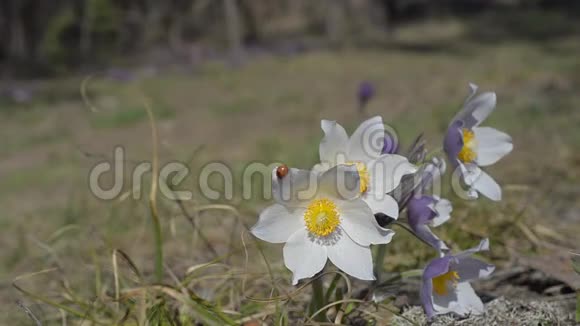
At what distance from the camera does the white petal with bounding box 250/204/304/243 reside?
1.20 meters

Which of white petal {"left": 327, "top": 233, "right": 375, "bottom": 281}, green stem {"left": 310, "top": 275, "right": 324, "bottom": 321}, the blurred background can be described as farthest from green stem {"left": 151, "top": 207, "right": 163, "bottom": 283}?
white petal {"left": 327, "top": 233, "right": 375, "bottom": 281}

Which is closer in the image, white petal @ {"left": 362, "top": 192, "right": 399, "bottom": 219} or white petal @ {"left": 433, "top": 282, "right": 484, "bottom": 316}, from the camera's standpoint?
white petal @ {"left": 362, "top": 192, "right": 399, "bottom": 219}

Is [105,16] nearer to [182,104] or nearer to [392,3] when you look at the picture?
[182,104]

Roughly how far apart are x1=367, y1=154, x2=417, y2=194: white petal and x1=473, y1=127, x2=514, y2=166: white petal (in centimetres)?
30

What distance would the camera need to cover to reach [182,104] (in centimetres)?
793

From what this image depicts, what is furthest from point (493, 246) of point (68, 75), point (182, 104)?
point (68, 75)

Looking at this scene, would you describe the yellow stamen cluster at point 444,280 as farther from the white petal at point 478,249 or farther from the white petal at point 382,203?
the white petal at point 382,203

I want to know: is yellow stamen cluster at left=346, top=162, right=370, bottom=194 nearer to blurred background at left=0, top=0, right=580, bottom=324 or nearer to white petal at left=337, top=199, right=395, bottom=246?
white petal at left=337, top=199, right=395, bottom=246

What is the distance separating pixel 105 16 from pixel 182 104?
14.4 feet

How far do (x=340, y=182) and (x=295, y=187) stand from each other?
8cm

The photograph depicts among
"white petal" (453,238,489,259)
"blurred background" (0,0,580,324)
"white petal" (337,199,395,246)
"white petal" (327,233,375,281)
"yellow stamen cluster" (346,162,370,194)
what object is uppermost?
"yellow stamen cluster" (346,162,370,194)

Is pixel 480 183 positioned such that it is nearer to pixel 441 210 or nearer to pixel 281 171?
pixel 441 210

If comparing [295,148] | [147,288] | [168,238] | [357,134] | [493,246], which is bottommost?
[295,148]

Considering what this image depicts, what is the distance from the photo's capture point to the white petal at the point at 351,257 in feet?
3.95
